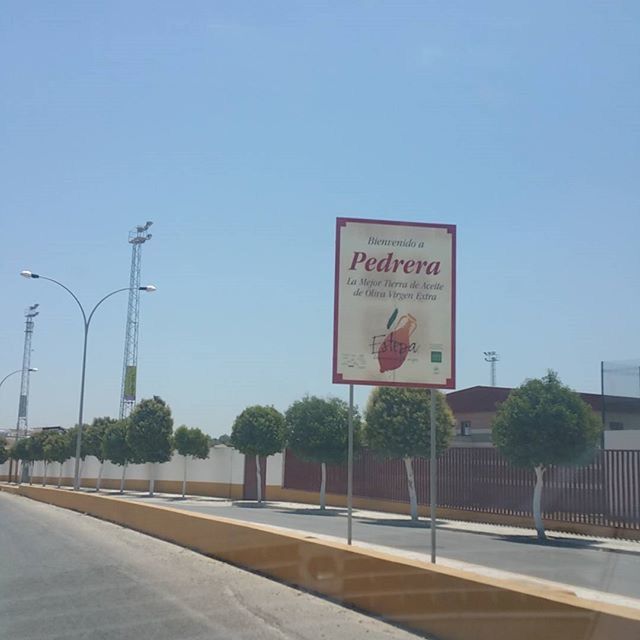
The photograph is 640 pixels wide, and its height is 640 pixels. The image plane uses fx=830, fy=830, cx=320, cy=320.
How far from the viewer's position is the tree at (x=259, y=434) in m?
41.7

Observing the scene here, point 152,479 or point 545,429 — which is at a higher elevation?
point 545,429

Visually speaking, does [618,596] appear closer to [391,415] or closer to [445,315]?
[445,315]

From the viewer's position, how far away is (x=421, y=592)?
27.7 ft

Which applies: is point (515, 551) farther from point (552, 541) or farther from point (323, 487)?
point (323, 487)

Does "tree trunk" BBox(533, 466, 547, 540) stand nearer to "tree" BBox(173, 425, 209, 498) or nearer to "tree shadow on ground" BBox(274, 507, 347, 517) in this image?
"tree shadow on ground" BBox(274, 507, 347, 517)

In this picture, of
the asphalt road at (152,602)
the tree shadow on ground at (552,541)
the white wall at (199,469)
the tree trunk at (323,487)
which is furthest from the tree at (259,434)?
the asphalt road at (152,602)

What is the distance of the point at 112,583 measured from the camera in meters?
12.2

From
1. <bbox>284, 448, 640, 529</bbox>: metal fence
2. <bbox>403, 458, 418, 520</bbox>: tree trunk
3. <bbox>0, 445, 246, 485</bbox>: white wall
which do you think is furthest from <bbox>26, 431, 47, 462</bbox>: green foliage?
<bbox>403, 458, 418, 520</bbox>: tree trunk

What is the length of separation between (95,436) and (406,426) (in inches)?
1676

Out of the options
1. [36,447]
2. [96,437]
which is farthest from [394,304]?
[36,447]

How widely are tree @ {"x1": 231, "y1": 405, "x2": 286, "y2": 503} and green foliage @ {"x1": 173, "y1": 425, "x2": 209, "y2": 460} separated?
9.60 metres

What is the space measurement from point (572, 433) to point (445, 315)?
12.5 meters

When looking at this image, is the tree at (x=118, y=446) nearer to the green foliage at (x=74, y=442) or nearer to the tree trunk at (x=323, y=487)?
the green foliage at (x=74, y=442)

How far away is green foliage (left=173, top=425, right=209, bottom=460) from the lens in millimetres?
51219
